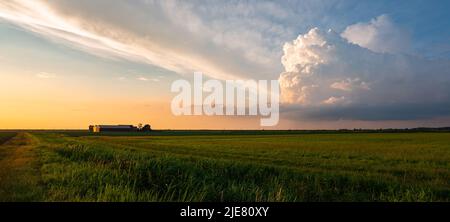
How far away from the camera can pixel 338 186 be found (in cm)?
1588

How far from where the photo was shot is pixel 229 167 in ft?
62.8
